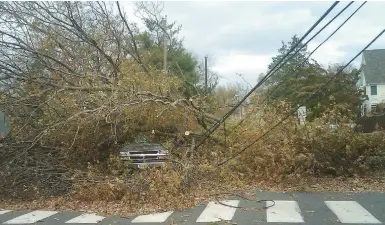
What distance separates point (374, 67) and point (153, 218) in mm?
43202

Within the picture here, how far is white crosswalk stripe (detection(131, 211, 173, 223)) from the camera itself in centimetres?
744

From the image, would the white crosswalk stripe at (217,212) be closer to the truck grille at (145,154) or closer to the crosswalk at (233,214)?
the crosswalk at (233,214)

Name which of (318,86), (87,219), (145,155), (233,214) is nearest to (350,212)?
(233,214)

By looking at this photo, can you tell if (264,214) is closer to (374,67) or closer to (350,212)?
(350,212)

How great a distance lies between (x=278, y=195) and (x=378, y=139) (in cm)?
362

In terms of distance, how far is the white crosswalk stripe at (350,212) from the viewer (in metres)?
6.94

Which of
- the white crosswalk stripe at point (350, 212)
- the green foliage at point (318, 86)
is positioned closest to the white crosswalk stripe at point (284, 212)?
the white crosswalk stripe at point (350, 212)

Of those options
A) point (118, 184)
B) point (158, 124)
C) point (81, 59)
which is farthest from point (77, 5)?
→ point (118, 184)

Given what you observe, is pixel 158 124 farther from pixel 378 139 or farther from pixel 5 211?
pixel 378 139

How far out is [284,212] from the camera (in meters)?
7.66

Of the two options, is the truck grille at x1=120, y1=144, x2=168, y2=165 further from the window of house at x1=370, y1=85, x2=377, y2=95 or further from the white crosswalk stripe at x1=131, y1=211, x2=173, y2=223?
the window of house at x1=370, y1=85, x2=377, y2=95

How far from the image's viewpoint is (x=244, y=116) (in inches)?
496

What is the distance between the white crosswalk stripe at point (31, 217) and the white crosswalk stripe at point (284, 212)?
4317 mm

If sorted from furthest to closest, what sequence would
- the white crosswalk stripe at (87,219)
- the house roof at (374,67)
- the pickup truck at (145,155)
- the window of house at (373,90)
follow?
the window of house at (373,90) → the house roof at (374,67) → the pickup truck at (145,155) → the white crosswalk stripe at (87,219)
